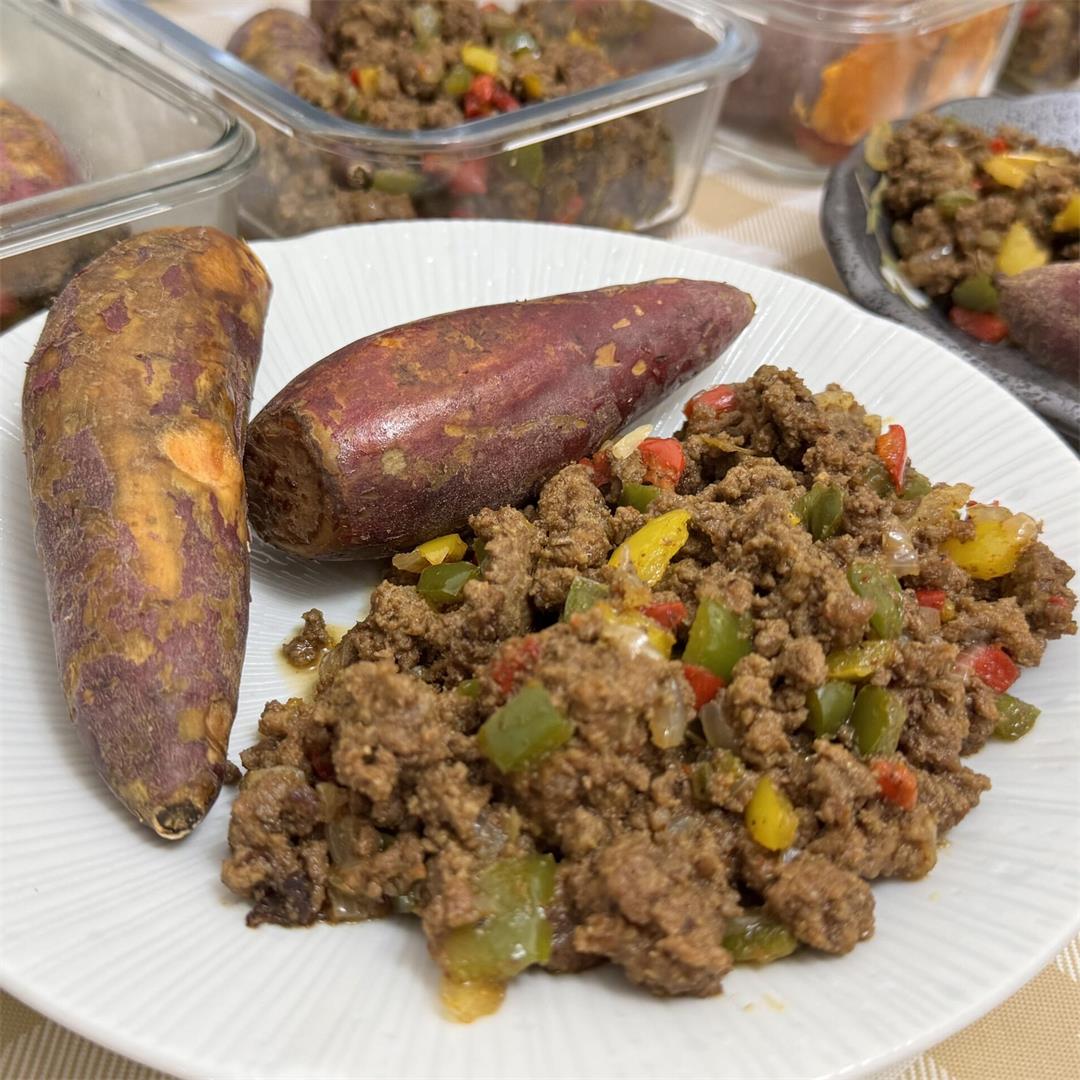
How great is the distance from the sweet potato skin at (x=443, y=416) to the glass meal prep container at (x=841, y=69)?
74.6 inches

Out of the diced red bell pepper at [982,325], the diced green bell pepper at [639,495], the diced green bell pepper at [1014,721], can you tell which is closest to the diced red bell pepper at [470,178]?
the diced green bell pepper at [639,495]

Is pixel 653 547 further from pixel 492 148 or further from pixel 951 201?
pixel 951 201

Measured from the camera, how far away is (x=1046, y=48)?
13.8ft

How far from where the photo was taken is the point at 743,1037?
3.90 feet

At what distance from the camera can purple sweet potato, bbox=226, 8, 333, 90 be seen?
2912 mm

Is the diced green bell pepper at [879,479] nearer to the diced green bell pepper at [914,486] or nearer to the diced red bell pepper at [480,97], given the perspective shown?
the diced green bell pepper at [914,486]

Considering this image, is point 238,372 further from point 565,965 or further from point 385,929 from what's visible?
point 565,965

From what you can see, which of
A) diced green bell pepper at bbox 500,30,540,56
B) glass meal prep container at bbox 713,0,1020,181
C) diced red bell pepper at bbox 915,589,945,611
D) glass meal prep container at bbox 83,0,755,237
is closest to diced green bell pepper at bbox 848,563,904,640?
diced red bell pepper at bbox 915,589,945,611

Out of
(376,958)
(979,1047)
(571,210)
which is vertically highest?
(571,210)

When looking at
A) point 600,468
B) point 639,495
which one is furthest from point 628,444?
point 639,495

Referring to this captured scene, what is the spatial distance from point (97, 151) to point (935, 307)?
7.49 feet

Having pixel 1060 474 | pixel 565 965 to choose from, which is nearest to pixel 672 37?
pixel 1060 474

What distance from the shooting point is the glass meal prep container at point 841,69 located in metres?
3.35

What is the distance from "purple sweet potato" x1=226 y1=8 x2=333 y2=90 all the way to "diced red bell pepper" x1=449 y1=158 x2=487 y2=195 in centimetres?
62
